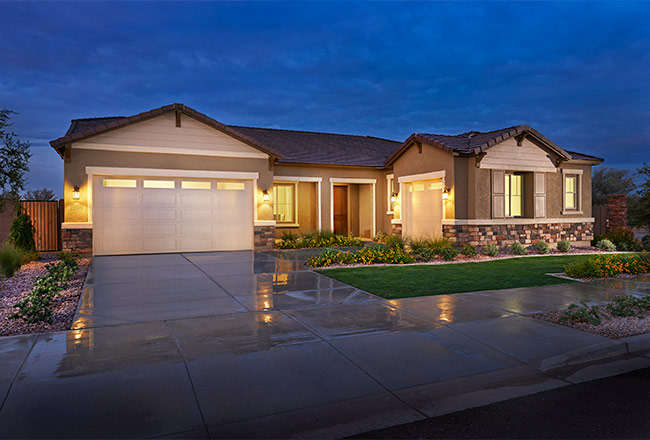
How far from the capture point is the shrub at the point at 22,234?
539 inches

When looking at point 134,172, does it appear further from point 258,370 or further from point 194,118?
point 258,370

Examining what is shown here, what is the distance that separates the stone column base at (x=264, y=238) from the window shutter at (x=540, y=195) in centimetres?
970

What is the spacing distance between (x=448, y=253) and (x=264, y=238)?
21.3 ft

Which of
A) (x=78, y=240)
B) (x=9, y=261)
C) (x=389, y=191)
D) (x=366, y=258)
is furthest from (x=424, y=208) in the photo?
(x=9, y=261)

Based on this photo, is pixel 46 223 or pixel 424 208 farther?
pixel 424 208

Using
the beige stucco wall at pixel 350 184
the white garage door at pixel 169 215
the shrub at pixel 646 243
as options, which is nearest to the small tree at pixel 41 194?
the white garage door at pixel 169 215

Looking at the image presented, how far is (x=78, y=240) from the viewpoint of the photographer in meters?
14.2

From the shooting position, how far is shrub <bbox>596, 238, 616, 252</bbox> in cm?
1672

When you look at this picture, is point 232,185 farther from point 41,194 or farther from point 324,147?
point 41,194

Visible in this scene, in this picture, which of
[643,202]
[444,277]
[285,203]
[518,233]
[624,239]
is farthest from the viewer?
[285,203]

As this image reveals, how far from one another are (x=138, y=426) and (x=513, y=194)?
628 inches

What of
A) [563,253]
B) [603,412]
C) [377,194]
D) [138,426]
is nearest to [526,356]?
[603,412]

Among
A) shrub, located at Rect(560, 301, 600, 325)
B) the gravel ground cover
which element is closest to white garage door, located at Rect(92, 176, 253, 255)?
the gravel ground cover

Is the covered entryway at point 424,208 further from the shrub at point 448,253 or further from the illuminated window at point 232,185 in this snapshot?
the illuminated window at point 232,185
